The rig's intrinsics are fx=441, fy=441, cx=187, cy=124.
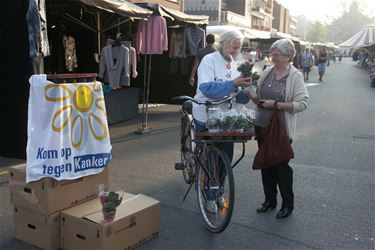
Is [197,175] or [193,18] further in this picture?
[193,18]

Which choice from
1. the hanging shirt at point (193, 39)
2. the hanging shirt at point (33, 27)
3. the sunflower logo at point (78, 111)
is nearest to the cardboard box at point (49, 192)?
the sunflower logo at point (78, 111)

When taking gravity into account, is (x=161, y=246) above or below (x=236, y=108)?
below

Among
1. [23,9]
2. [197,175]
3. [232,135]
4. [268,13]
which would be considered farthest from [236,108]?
[268,13]

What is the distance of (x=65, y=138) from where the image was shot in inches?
143

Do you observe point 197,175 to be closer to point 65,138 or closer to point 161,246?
point 161,246

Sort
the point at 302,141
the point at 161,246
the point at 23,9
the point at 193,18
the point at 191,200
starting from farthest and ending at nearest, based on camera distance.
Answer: the point at 193,18 → the point at 302,141 → the point at 23,9 → the point at 191,200 → the point at 161,246

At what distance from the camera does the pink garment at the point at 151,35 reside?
9094 mm

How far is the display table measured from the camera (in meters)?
9.53

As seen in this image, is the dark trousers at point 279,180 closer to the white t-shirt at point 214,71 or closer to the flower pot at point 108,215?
the white t-shirt at point 214,71

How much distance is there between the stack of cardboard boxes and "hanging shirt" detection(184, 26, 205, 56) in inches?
292

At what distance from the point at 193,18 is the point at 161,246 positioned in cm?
745

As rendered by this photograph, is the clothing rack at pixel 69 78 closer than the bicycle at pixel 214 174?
Yes

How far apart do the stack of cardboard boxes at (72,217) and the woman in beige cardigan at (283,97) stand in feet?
4.57

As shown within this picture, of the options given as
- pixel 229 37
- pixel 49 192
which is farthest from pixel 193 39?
pixel 49 192
